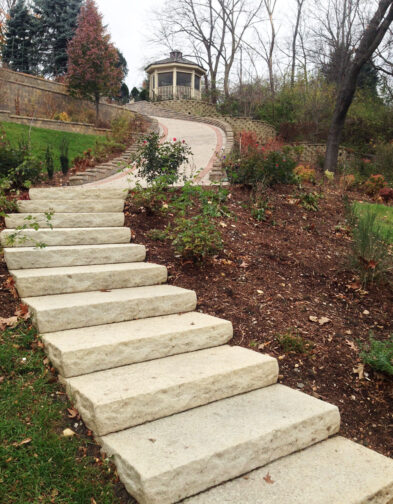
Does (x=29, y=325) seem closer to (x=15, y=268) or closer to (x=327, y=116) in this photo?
(x=15, y=268)

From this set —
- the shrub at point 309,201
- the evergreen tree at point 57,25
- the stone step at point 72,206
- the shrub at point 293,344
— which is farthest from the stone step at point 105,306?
the evergreen tree at point 57,25

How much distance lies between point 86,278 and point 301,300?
2047 millimetres

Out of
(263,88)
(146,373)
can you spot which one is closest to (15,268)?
(146,373)

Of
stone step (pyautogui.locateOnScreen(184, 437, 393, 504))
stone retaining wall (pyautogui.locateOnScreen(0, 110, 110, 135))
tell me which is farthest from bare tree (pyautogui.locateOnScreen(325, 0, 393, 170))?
stone step (pyautogui.locateOnScreen(184, 437, 393, 504))

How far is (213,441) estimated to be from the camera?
2121 mm

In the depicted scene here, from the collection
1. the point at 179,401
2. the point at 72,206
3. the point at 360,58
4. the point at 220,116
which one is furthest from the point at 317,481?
the point at 220,116

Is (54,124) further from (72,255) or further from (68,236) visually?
(72,255)

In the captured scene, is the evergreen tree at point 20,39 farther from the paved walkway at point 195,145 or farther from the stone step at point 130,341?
the stone step at point 130,341

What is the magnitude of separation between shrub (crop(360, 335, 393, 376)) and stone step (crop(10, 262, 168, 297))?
197 centimetres

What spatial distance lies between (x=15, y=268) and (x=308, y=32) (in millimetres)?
28824

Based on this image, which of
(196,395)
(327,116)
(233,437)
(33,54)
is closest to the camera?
(233,437)

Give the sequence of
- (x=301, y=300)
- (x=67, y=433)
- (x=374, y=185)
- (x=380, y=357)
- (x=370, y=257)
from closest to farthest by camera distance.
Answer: (x=67, y=433) < (x=380, y=357) < (x=301, y=300) < (x=370, y=257) < (x=374, y=185)

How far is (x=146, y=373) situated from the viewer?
2.60m

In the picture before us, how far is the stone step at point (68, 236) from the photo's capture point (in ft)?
13.4
